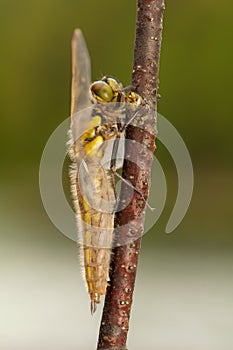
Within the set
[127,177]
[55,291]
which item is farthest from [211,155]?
[127,177]

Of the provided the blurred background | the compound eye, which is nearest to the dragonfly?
the compound eye

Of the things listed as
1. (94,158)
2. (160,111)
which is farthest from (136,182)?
(160,111)

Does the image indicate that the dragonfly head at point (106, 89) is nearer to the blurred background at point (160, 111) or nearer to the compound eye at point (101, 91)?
the compound eye at point (101, 91)

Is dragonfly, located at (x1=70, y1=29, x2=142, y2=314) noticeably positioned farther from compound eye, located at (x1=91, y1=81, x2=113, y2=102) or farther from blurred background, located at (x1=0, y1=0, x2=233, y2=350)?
blurred background, located at (x1=0, y1=0, x2=233, y2=350)

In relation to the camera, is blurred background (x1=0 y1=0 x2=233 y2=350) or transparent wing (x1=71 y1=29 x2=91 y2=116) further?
blurred background (x1=0 y1=0 x2=233 y2=350)

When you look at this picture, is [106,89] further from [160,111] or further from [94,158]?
[160,111]

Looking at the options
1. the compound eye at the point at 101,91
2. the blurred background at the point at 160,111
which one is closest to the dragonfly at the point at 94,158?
the compound eye at the point at 101,91

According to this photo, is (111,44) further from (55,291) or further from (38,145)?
(55,291)
